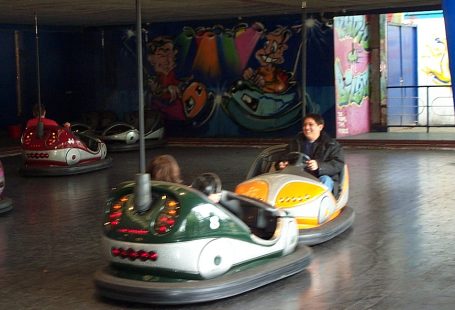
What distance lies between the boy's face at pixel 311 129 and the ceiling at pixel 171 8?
438cm

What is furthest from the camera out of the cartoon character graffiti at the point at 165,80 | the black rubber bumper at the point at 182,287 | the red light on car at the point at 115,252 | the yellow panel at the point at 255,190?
the cartoon character graffiti at the point at 165,80

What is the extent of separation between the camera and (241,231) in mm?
3936

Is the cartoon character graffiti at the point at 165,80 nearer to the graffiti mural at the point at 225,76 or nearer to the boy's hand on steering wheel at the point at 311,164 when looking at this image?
the graffiti mural at the point at 225,76

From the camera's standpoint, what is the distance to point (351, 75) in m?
12.8

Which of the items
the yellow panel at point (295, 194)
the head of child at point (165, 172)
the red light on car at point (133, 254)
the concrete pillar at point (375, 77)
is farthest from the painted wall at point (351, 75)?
the red light on car at point (133, 254)

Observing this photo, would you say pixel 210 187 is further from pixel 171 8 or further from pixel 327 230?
pixel 171 8

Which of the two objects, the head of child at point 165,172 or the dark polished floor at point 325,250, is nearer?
the dark polished floor at point 325,250

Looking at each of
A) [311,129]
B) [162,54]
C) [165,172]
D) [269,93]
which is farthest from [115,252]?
[162,54]

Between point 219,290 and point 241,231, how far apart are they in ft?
1.17

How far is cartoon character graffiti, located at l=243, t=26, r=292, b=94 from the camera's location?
1259 cm

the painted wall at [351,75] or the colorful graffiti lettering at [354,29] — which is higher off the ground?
the colorful graffiti lettering at [354,29]

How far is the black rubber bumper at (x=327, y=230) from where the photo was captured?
4.91 m

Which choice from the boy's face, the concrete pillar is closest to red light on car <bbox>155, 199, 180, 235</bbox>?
the boy's face

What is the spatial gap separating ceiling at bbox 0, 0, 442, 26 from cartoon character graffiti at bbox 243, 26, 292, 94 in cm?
46
